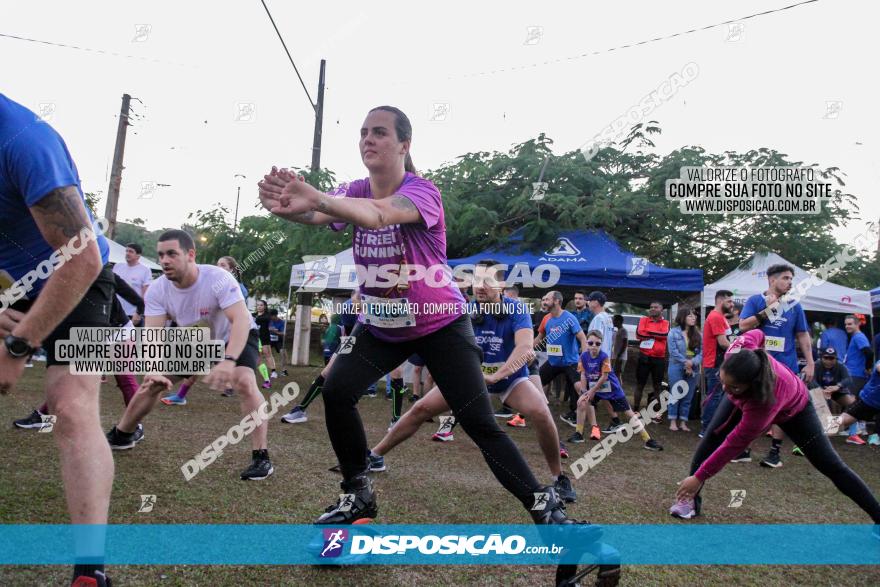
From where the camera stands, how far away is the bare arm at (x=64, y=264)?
71.8 inches

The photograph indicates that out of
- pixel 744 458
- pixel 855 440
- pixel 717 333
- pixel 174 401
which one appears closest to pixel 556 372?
pixel 717 333

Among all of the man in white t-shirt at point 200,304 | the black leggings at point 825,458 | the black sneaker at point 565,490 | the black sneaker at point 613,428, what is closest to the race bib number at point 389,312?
the man in white t-shirt at point 200,304

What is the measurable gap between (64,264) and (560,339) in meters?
7.32

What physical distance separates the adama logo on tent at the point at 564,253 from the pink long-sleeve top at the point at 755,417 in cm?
846

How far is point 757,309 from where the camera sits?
6.23m

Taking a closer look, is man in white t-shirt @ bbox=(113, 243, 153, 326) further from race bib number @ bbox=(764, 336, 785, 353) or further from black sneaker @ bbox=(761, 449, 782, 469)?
black sneaker @ bbox=(761, 449, 782, 469)

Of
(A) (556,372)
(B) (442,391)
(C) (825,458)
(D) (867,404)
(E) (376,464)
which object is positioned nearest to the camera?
(B) (442,391)

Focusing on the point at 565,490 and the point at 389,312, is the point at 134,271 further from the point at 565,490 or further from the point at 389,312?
the point at 389,312

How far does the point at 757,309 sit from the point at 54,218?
6412 mm

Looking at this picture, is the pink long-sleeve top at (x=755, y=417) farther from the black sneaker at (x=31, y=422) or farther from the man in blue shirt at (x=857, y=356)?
the man in blue shirt at (x=857, y=356)

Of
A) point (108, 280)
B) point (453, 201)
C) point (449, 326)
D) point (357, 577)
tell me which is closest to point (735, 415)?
point (449, 326)

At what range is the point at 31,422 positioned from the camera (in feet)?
18.3

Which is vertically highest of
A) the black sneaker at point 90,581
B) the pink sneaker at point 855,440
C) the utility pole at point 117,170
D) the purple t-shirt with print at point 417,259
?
the utility pole at point 117,170

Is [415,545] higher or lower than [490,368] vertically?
lower
